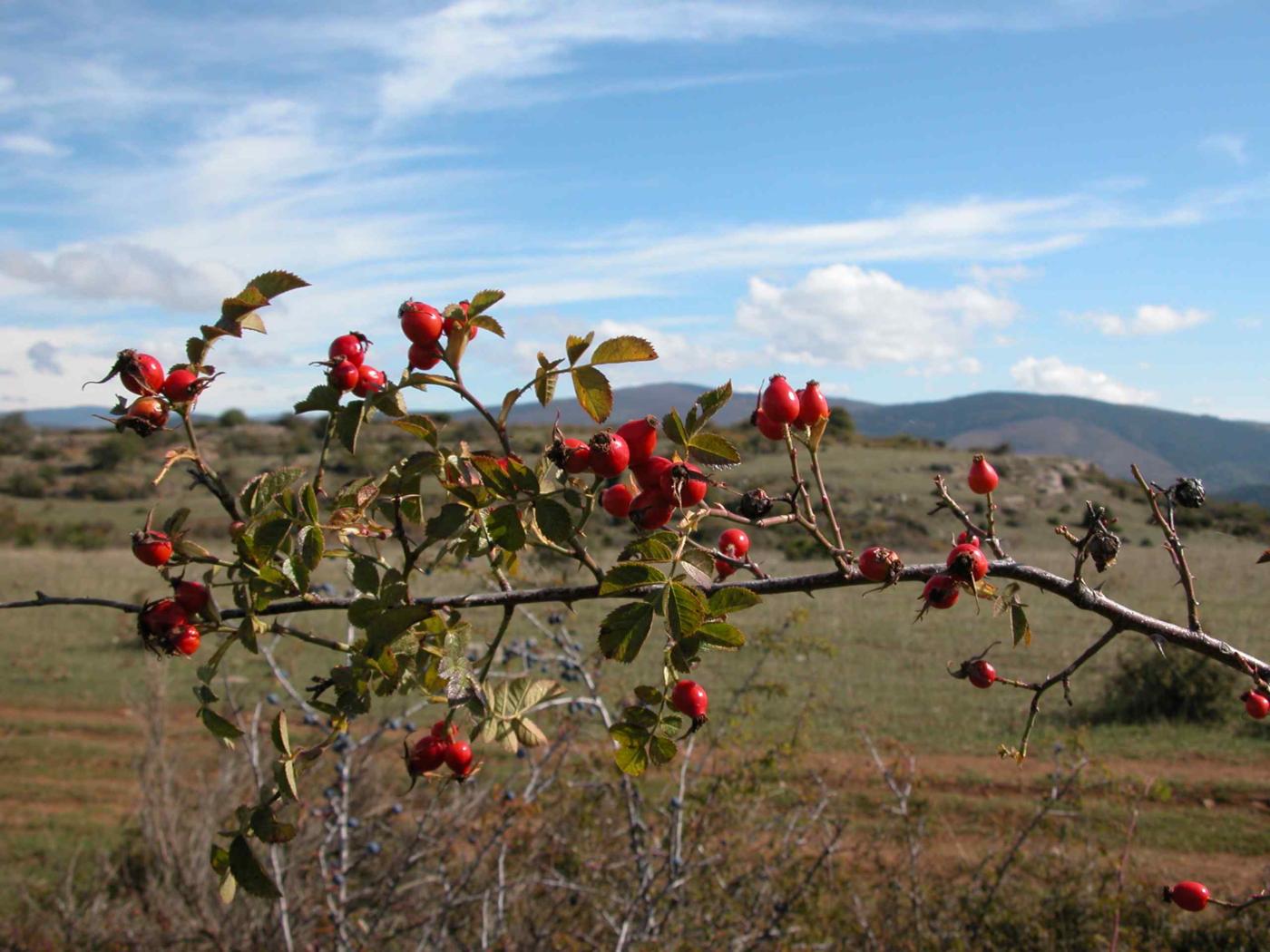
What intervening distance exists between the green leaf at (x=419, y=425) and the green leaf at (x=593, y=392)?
20cm

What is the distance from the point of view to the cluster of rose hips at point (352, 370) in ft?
4.09

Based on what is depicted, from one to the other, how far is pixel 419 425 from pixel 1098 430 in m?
27.1

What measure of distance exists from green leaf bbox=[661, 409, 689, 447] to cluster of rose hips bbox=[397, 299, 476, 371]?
290mm

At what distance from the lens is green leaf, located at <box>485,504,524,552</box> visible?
1.12 m

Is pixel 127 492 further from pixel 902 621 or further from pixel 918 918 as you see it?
pixel 918 918

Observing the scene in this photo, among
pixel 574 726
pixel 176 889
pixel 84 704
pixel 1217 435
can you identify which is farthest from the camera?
pixel 1217 435

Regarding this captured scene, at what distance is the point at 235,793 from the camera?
258 inches

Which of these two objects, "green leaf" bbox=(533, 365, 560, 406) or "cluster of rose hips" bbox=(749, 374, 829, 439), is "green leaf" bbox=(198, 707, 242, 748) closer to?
"green leaf" bbox=(533, 365, 560, 406)

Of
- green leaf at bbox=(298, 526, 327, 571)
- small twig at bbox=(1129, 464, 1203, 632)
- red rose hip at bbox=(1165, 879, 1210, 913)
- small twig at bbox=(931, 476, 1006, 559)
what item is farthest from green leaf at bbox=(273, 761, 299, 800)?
red rose hip at bbox=(1165, 879, 1210, 913)

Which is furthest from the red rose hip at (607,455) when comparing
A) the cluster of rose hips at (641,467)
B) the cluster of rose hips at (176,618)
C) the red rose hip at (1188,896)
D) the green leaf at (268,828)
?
the red rose hip at (1188,896)

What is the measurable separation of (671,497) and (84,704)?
16.3 metres

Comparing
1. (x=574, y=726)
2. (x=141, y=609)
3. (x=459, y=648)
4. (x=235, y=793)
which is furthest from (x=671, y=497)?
(x=235, y=793)

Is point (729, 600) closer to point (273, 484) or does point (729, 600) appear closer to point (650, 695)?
point (650, 695)

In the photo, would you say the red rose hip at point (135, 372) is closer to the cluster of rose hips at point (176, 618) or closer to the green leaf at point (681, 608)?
the cluster of rose hips at point (176, 618)
